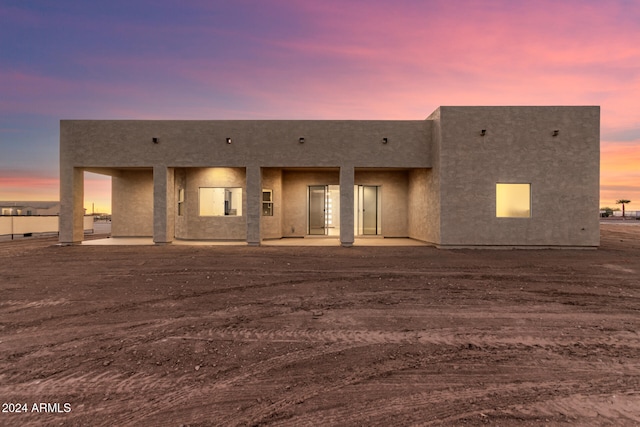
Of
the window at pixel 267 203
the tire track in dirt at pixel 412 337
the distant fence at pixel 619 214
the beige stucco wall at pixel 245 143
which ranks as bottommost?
the tire track in dirt at pixel 412 337

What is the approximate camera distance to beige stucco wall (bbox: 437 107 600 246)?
12.0 m

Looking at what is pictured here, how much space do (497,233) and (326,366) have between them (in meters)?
11.5

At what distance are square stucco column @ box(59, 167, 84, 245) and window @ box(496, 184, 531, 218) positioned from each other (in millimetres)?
17224

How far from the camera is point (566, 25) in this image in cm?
1475

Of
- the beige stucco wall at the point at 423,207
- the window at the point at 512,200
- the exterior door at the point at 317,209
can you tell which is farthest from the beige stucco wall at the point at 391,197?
the window at the point at 512,200

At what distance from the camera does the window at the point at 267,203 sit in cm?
1509

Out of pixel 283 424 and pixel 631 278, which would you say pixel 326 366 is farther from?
pixel 631 278

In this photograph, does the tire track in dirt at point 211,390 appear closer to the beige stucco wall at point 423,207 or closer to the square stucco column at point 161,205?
the beige stucco wall at point 423,207

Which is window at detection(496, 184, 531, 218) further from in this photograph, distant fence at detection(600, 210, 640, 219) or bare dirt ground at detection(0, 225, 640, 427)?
distant fence at detection(600, 210, 640, 219)

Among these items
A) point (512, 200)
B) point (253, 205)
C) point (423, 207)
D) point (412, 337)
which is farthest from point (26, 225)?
point (512, 200)

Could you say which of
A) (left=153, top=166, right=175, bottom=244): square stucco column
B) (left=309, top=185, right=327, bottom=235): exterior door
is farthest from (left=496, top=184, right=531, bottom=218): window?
(left=153, top=166, right=175, bottom=244): square stucco column

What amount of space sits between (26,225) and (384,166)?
765 inches

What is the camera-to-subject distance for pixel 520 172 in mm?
12141

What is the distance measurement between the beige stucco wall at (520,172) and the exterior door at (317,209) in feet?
20.6
